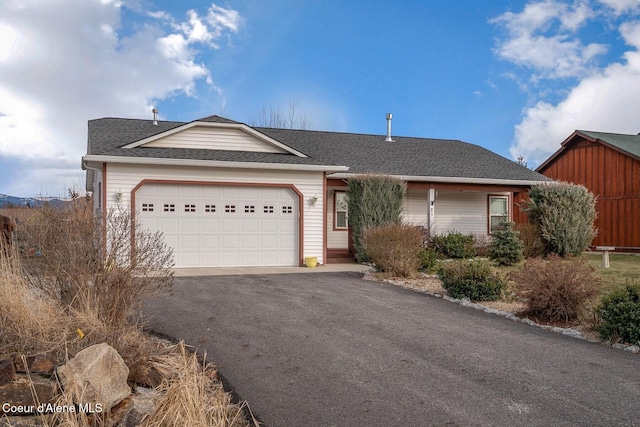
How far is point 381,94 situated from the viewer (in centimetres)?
2244

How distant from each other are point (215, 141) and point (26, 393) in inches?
468

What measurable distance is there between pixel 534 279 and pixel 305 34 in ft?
37.5

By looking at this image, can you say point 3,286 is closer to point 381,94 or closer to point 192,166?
point 192,166

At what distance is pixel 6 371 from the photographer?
4156 millimetres

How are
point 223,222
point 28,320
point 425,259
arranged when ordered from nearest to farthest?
point 28,320 → point 425,259 → point 223,222

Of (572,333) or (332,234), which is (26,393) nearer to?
(572,333)

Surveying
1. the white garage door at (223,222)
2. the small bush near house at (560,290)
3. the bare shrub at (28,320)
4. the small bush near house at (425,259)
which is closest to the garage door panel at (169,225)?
the white garage door at (223,222)

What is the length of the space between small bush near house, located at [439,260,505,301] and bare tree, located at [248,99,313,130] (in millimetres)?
28202

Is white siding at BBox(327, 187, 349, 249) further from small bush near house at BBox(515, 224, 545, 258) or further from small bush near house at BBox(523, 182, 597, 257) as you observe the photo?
small bush near house at BBox(523, 182, 597, 257)

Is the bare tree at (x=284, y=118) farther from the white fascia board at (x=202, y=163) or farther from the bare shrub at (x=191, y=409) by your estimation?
the bare shrub at (x=191, y=409)

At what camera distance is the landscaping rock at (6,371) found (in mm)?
4109

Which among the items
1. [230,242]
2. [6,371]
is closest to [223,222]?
[230,242]

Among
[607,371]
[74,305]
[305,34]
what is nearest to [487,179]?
[305,34]

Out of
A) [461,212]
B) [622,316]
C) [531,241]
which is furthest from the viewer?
[461,212]
